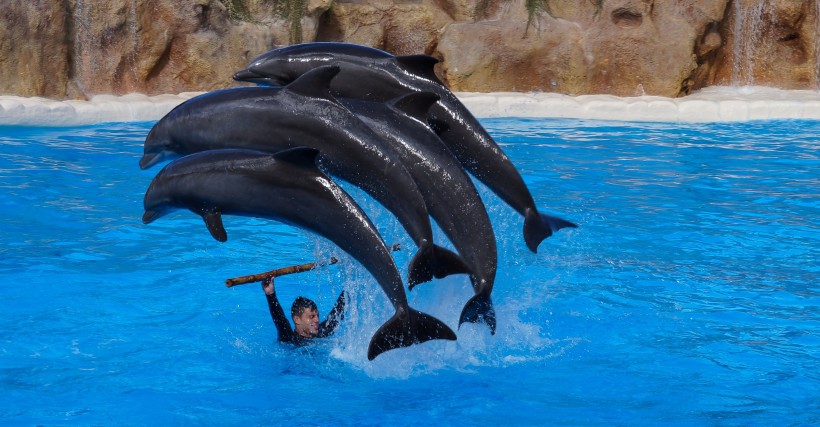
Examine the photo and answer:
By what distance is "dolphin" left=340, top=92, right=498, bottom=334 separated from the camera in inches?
209

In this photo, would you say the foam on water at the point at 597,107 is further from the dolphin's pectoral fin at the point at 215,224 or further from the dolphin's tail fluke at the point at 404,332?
the dolphin's tail fluke at the point at 404,332

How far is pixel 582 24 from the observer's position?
17312mm

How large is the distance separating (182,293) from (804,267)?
5.23m

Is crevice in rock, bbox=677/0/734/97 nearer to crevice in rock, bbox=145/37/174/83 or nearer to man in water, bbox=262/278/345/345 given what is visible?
crevice in rock, bbox=145/37/174/83

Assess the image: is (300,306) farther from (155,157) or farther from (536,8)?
(536,8)

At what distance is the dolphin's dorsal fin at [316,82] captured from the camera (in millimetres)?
4984

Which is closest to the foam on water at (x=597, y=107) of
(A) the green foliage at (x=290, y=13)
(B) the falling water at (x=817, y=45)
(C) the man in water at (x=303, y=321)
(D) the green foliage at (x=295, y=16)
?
(B) the falling water at (x=817, y=45)

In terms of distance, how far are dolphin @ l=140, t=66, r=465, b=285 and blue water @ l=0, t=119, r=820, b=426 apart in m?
1.04

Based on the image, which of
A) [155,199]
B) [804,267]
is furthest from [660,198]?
[155,199]

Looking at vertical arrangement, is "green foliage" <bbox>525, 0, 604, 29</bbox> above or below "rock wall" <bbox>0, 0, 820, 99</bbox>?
above

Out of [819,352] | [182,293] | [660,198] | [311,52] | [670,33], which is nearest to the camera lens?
[311,52]

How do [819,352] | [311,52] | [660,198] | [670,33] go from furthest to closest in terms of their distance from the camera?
1. [670,33]
2. [660,198]
3. [819,352]
4. [311,52]

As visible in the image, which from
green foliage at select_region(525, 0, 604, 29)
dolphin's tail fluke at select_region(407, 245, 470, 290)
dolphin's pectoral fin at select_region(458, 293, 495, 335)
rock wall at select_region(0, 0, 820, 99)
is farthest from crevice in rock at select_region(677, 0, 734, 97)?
dolphin's tail fluke at select_region(407, 245, 470, 290)

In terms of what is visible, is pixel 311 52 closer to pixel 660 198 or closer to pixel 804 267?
pixel 804 267
